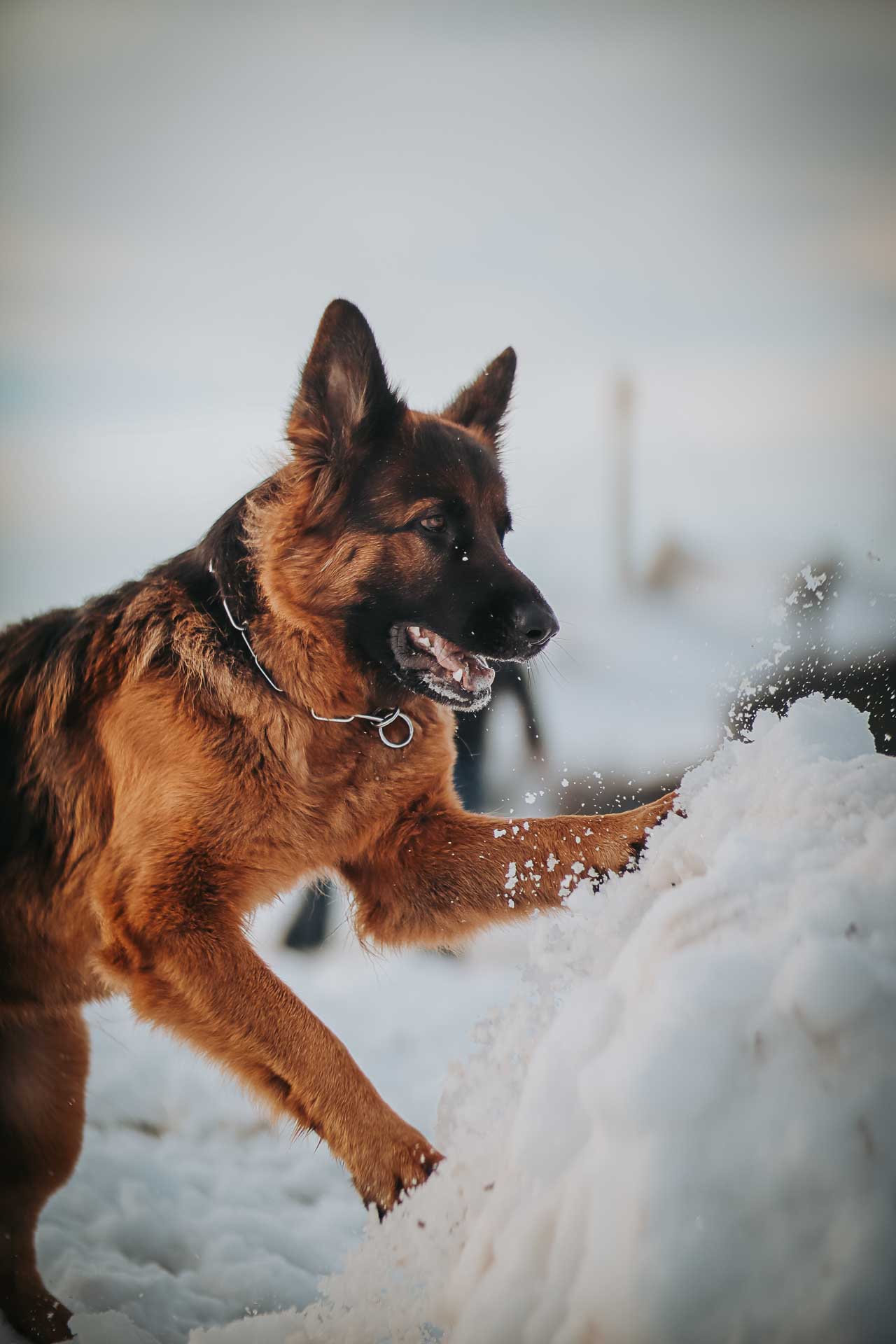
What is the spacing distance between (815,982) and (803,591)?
5.62ft

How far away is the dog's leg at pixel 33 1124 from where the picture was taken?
299cm

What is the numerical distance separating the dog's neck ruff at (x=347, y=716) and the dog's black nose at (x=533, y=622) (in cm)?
60

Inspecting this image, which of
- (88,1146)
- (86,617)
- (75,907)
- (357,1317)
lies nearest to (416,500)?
(86,617)

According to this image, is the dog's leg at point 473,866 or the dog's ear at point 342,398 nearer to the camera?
the dog's leg at point 473,866

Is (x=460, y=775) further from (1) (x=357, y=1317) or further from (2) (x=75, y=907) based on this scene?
(1) (x=357, y=1317)

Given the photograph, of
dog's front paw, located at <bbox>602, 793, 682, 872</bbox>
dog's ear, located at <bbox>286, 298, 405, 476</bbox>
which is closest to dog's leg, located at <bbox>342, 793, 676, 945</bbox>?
dog's front paw, located at <bbox>602, 793, 682, 872</bbox>

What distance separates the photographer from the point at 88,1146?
3.38 meters

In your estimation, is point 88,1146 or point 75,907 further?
point 88,1146

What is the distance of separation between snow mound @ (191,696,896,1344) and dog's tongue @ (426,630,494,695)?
1012mm

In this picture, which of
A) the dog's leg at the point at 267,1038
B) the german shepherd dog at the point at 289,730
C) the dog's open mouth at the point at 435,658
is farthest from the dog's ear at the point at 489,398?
the dog's leg at the point at 267,1038

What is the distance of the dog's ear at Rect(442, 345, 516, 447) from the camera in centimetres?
329

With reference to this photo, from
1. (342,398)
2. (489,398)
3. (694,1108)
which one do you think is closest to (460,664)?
(342,398)

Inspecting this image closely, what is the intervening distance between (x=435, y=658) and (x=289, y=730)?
0.54m

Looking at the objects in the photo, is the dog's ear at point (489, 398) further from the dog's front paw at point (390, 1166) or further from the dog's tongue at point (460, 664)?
the dog's front paw at point (390, 1166)
